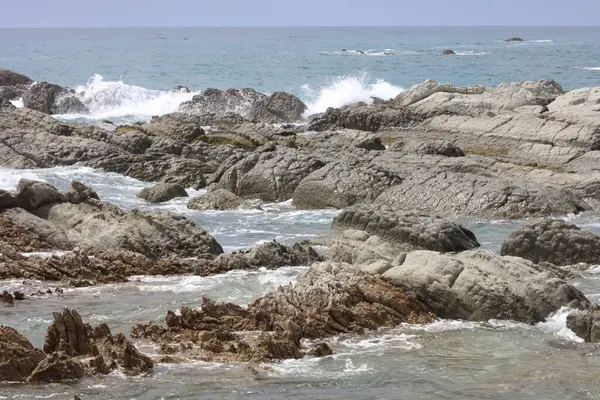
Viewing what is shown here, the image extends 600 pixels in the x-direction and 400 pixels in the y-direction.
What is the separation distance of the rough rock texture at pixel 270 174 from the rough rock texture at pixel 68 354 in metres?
13.5

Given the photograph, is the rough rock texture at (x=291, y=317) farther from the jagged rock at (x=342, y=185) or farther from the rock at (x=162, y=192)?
the rock at (x=162, y=192)

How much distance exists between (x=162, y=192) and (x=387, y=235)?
9355 mm

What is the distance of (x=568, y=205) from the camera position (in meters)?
22.5

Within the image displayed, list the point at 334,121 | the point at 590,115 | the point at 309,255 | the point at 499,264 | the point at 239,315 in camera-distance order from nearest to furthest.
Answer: the point at 239,315 < the point at 499,264 < the point at 309,255 < the point at 590,115 < the point at 334,121

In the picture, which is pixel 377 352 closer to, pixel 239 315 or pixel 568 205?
pixel 239 315

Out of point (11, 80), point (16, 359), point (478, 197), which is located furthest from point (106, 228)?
point (11, 80)

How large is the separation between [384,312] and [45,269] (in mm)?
5989

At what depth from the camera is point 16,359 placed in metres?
10.5

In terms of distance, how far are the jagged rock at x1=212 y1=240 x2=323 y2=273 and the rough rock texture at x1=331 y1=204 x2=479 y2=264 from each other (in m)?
0.60

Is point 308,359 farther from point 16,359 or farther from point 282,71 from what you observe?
point 282,71

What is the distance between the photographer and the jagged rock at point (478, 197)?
72.7 feet

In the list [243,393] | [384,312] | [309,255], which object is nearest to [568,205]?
[309,255]

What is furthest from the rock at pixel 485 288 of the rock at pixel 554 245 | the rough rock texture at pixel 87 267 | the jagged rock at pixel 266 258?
Result: the rough rock texture at pixel 87 267

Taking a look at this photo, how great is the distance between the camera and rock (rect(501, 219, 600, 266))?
17.0 metres
